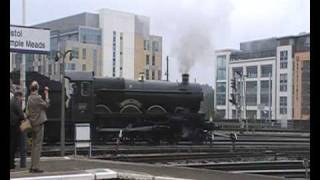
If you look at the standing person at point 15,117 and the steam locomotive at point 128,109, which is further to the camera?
the steam locomotive at point 128,109

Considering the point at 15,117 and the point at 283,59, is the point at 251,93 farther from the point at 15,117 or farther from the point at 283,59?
the point at 15,117

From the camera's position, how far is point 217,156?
52.9 ft

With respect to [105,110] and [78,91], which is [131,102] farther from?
[78,91]

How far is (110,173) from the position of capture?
8.07m

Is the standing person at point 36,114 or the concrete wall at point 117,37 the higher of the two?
the concrete wall at point 117,37

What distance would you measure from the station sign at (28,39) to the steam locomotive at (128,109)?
8.89m

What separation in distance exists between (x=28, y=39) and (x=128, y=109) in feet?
40.0

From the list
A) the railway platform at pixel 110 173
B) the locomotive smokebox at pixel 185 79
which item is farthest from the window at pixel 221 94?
the railway platform at pixel 110 173

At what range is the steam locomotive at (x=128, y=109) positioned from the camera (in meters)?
20.7

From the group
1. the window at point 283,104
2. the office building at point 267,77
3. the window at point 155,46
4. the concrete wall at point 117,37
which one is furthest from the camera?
the window at point 283,104

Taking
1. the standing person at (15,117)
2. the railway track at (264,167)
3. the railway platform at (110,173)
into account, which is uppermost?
the standing person at (15,117)

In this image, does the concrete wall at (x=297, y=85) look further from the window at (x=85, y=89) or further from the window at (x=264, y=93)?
the window at (x=85, y=89)

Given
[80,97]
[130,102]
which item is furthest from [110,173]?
[130,102]

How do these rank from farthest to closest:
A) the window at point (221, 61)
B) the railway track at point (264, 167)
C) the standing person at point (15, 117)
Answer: the window at point (221, 61), the railway track at point (264, 167), the standing person at point (15, 117)
